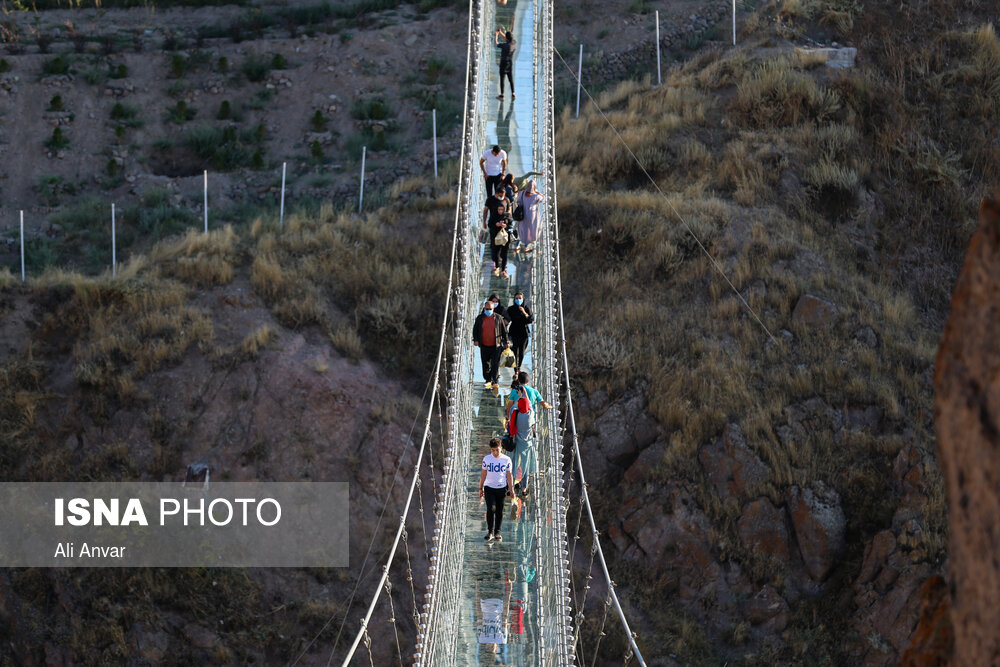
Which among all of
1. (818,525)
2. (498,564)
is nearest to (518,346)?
(498,564)

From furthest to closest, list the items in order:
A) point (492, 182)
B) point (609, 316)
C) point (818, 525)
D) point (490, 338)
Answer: point (609, 316), point (492, 182), point (818, 525), point (490, 338)

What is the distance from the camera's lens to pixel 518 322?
1180cm

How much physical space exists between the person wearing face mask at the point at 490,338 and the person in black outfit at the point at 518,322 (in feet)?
0.46

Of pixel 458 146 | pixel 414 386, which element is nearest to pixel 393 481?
pixel 414 386

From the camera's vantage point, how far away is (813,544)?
1380cm

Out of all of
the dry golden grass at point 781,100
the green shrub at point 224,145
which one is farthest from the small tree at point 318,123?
the dry golden grass at point 781,100

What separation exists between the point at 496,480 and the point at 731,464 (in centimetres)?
549

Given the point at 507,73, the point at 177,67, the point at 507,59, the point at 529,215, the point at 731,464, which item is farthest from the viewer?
the point at 177,67

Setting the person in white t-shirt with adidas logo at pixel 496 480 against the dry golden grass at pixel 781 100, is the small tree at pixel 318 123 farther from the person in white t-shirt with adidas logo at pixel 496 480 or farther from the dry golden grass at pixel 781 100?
the person in white t-shirt with adidas logo at pixel 496 480

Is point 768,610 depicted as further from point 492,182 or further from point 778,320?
point 492,182

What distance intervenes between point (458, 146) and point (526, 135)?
20.6ft

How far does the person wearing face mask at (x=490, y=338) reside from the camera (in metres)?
11.5

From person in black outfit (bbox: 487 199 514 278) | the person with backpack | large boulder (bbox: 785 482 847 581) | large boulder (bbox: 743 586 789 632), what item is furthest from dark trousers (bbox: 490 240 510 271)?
large boulder (bbox: 743 586 789 632)

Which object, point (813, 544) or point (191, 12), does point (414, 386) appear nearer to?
point (813, 544)
